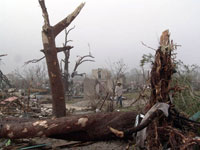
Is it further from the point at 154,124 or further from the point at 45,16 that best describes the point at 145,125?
the point at 45,16

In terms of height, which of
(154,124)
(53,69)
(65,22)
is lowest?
(154,124)

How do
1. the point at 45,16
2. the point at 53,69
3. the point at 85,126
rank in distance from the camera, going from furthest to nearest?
1. the point at 45,16
2. the point at 53,69
3. the point at 85,126

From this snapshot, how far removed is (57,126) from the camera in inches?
90.2

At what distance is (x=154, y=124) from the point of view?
1.74 metres

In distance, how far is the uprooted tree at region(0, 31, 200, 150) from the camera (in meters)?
1.63

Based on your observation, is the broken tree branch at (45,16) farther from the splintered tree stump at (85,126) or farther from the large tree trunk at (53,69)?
the splintered tree stump at (85,126)

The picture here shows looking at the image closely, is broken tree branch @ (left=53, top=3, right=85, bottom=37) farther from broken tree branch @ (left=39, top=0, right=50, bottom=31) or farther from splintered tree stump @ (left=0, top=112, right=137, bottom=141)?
splintered tree stump @ (left=0, top=112, right=137, bottom=141)

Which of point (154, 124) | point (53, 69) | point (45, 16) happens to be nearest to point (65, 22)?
point (45, 16)

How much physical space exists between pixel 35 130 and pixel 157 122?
1550 millimetres

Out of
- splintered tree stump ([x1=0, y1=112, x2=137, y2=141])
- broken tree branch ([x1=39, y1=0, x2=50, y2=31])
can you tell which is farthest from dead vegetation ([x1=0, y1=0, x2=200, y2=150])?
broken tree branch ([x1=39, y1=0, x2=50, y2=31])

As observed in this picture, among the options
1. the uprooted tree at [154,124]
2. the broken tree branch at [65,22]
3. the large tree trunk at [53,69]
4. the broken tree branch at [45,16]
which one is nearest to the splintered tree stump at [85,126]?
the uprooted tree at [154,124]

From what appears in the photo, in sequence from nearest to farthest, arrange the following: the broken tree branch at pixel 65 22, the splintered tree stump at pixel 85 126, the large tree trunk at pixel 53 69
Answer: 1. the splintered tree stump at pixel 85 126
2. the large tree trunk at pixel 53 69
3. the broken tree branch at pixel 65 22

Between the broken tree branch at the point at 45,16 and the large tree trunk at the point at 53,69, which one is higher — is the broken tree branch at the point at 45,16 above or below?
above

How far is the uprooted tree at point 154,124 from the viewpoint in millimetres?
1627
